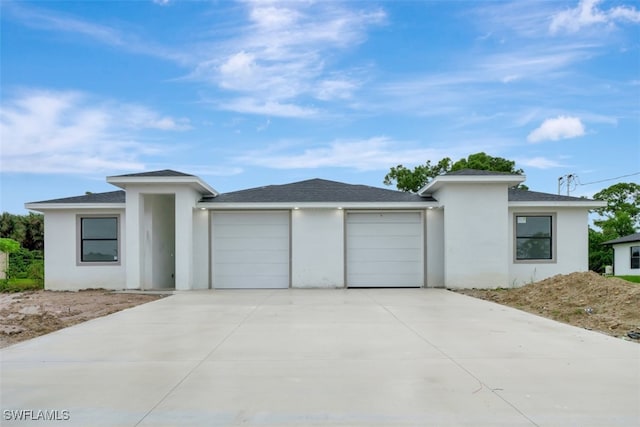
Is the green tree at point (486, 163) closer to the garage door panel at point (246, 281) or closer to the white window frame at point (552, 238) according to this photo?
the white window frame at point (552, 238)

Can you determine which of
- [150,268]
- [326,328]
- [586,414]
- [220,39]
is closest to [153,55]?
[220,39]

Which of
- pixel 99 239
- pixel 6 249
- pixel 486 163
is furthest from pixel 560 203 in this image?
pixel 6 249

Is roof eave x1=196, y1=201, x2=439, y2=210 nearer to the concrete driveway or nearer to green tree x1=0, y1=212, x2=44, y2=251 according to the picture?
the concrete driveway

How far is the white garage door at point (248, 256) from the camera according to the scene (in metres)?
15.3

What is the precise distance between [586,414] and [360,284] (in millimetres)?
11754

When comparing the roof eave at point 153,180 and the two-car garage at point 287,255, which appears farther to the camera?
the two-car garage at point 287,255

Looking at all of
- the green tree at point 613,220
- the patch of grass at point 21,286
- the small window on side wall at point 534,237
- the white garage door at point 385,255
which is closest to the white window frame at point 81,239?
the patch of grass at point 21,286

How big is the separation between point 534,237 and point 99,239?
568 inches

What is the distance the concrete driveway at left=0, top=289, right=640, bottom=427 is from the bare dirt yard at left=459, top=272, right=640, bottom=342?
31.9 inches

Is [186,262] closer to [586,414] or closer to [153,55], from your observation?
[153,55]

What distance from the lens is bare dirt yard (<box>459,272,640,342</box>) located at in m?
7.90

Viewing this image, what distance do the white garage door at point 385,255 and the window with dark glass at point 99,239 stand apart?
7.78 meters

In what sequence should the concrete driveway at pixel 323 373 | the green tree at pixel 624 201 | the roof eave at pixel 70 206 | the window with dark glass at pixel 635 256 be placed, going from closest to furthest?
the concrete driveway at pixel 323 373 < the roof eave at pixel 70 206 < the window with dark glass at pixel 635 256 < the green tree at pixel 624 201

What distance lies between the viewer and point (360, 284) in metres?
15.3
